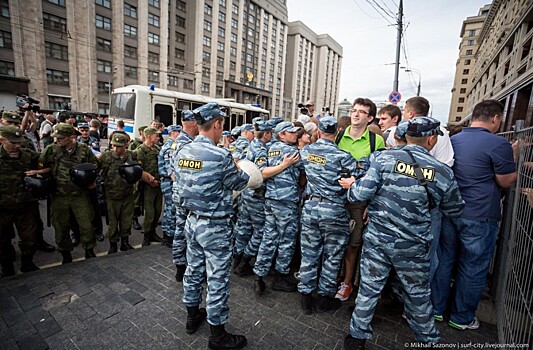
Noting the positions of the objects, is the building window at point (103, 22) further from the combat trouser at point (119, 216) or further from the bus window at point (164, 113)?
the combat trouser at point (119, 216)

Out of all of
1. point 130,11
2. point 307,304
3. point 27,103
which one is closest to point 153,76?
point 130,11

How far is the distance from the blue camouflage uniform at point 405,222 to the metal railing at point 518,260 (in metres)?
0.47

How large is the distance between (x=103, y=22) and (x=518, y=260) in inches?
1607

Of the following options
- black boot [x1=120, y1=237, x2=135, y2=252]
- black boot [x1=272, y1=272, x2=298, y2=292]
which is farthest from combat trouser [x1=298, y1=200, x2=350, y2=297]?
black boot [x1=120, y1=237, x2=135, y2=252]

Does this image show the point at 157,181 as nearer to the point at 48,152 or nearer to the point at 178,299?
the point at 48,152

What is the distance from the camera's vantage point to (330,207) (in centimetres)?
276

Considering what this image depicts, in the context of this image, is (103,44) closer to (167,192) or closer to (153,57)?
(153,57)

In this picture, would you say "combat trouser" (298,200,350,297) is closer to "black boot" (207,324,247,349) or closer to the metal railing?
"black boot" (207,324,247,349)

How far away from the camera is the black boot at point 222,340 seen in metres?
2.38

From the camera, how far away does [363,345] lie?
7.68 feet

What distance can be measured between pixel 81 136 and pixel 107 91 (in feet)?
101

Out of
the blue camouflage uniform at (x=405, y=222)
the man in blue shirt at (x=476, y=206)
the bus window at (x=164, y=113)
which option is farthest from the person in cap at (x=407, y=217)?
the bus window at (x=164, y=113)

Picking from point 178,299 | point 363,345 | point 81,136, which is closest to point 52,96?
point 81,136

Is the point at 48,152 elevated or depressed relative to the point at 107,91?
depressed
